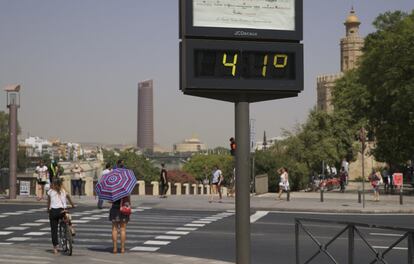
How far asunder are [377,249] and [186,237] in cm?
914

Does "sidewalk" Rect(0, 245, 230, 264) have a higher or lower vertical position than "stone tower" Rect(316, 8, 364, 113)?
lower

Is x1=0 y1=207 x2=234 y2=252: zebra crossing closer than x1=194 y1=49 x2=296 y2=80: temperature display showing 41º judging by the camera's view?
No

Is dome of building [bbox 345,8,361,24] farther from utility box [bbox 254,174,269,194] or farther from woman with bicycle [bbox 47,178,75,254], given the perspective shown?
woman with bicycle [bbox 47,178,75,254]

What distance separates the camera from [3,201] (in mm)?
31344

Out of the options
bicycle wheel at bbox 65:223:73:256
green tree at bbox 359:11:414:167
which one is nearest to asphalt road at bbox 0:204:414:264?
bicycle wheel at bbox 65:223:73:256

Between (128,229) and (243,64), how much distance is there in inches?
446

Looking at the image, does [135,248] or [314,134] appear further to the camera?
[314,134]

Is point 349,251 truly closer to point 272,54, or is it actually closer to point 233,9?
point 272,54

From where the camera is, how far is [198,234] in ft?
60.7

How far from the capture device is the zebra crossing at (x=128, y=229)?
16766mm

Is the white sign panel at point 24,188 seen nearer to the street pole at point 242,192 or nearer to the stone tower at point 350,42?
the street pole at point 242,192

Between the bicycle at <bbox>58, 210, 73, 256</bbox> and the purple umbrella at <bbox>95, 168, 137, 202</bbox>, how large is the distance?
84 centimetres

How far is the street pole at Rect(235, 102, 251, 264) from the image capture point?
930 cm

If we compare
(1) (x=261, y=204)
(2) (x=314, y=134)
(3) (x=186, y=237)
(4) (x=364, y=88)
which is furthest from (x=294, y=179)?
(3) (x=186, y=237)
